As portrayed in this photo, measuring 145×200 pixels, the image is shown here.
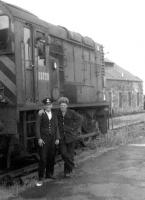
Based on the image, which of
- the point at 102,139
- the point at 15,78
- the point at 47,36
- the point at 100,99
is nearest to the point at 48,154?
the point at 15,78

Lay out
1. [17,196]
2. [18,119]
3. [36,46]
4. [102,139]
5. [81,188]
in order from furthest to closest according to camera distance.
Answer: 1. [102,139]
2. [36,46]
3. [18,119]
4. [81,188]
5. [17,196]

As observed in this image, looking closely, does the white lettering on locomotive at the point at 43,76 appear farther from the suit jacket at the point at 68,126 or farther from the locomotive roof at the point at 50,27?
the suit jacket at the point at 68,126

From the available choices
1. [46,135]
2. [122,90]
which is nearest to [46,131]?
[46,135]

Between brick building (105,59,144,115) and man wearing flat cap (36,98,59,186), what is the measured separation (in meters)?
31.5

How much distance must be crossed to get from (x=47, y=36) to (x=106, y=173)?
399 cm

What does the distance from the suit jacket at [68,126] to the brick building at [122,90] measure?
3100 centimetres

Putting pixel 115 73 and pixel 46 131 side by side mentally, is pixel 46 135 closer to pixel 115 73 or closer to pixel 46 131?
pixel 46 131

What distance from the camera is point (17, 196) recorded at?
6742 mm

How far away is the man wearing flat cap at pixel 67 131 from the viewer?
330 inches

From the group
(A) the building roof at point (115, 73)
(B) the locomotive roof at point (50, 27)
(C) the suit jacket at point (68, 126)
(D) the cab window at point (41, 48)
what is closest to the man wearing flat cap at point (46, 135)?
(C) the suit jacket at point (68, 126)

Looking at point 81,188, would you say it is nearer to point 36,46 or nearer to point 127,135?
point 36,46

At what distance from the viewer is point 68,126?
8477mm

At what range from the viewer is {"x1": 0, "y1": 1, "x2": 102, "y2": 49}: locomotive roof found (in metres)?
8.91

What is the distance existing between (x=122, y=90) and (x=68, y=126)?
36.4m
